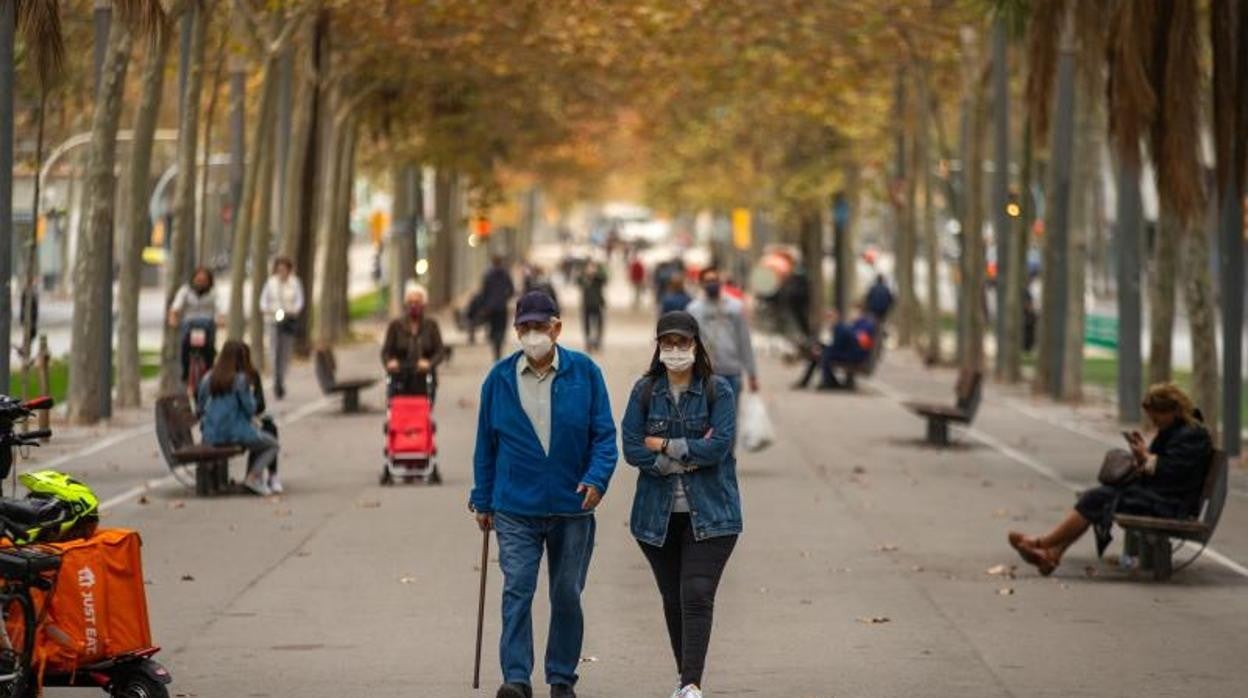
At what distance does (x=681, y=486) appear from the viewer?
11.6 metres

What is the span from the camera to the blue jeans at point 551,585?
11.5 meters

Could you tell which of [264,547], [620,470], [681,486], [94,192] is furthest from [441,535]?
[94,192]

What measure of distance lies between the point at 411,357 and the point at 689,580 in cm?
1439

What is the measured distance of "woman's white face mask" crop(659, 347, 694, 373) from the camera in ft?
38.1

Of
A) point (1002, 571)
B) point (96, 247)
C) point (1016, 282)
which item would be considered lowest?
point (1002, 571)

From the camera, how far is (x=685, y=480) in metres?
11.6

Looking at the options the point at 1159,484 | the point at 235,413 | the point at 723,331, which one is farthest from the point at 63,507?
the point at 723,331

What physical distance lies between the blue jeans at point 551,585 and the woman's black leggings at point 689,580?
0.95 ft

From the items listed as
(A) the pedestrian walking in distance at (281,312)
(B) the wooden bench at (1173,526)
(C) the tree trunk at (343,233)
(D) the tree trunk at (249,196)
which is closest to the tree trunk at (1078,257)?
(A) the pedestrian walking in distance at (281,312)

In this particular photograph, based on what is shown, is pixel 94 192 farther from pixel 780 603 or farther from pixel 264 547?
pixel 780 603

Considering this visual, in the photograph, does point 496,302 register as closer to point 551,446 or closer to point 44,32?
point 44,32

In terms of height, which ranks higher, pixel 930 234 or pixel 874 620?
pixel 930 234

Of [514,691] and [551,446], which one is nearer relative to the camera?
[514,691]

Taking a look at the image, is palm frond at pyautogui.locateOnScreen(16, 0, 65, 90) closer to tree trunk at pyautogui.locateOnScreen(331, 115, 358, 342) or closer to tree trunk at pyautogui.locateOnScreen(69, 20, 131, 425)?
tree trunk at pyautogui.locateOnScreen(69, 20, 131, 425)
